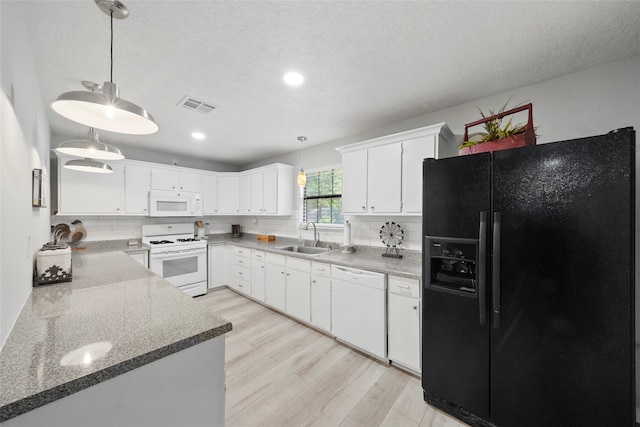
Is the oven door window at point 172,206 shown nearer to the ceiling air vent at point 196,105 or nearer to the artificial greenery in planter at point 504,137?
the ceiling air vent at point 196,105

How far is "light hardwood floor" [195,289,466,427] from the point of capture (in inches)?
68.1

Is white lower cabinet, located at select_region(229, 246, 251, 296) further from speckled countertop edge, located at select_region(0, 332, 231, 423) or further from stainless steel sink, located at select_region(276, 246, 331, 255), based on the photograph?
speckled countertop edge, located at select_region(0, 332, 231, 423)

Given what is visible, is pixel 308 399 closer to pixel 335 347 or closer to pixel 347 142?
pixel 335 347

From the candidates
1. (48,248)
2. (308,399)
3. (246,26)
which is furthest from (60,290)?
(246,26)

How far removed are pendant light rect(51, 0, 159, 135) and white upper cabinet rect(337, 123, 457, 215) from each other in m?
2.11

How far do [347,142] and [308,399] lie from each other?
9.81 feet

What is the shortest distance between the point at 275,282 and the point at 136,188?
2682 millimetres

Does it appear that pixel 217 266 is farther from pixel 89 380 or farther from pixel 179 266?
pixel 89 380

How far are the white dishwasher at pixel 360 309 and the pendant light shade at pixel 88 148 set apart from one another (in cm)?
216

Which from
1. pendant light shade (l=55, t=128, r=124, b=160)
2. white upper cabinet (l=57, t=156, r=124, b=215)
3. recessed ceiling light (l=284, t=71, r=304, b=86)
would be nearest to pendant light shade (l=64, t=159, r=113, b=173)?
pendant light shade (l=55, t=128, r=124, b=160)

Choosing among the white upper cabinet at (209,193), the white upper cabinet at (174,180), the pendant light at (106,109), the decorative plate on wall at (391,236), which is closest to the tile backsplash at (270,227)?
the decorative plate on wall at (391,236)

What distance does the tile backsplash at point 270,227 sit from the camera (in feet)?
9.30

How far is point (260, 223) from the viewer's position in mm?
4938

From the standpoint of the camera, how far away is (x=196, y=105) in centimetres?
250
